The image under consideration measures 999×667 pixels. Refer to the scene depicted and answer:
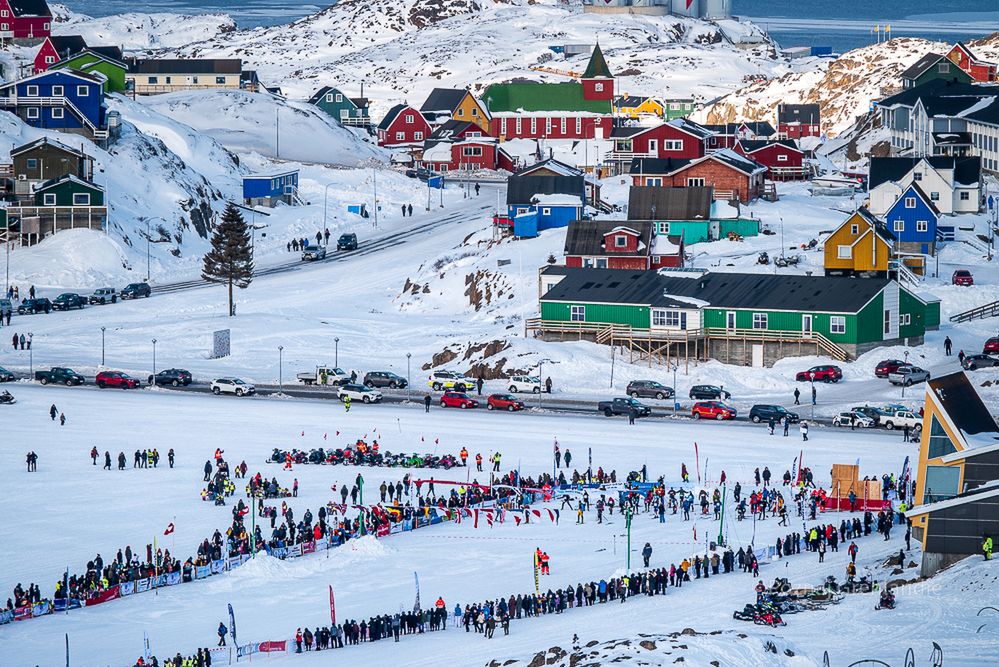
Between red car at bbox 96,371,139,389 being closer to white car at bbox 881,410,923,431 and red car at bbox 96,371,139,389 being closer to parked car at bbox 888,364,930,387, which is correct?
white car at bbox 881,410,923,431

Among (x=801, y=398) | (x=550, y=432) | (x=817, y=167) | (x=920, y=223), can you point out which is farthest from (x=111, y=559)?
(x=817, y=167)

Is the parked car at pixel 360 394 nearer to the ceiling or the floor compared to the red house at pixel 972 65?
nearer to the floor

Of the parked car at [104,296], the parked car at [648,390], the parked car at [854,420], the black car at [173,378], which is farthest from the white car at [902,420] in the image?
the parked car at [104,296]

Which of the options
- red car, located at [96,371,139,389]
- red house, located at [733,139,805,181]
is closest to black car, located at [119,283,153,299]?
red car, located at [96,371,139,389]

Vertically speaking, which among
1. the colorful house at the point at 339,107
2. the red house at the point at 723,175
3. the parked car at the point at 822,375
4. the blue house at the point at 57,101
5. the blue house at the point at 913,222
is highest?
the colorful house at the point at 339,107

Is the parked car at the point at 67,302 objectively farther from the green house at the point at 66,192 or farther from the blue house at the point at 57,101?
the blue house at the point at 57,101

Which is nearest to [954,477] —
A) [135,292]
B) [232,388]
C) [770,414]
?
[770,414]
